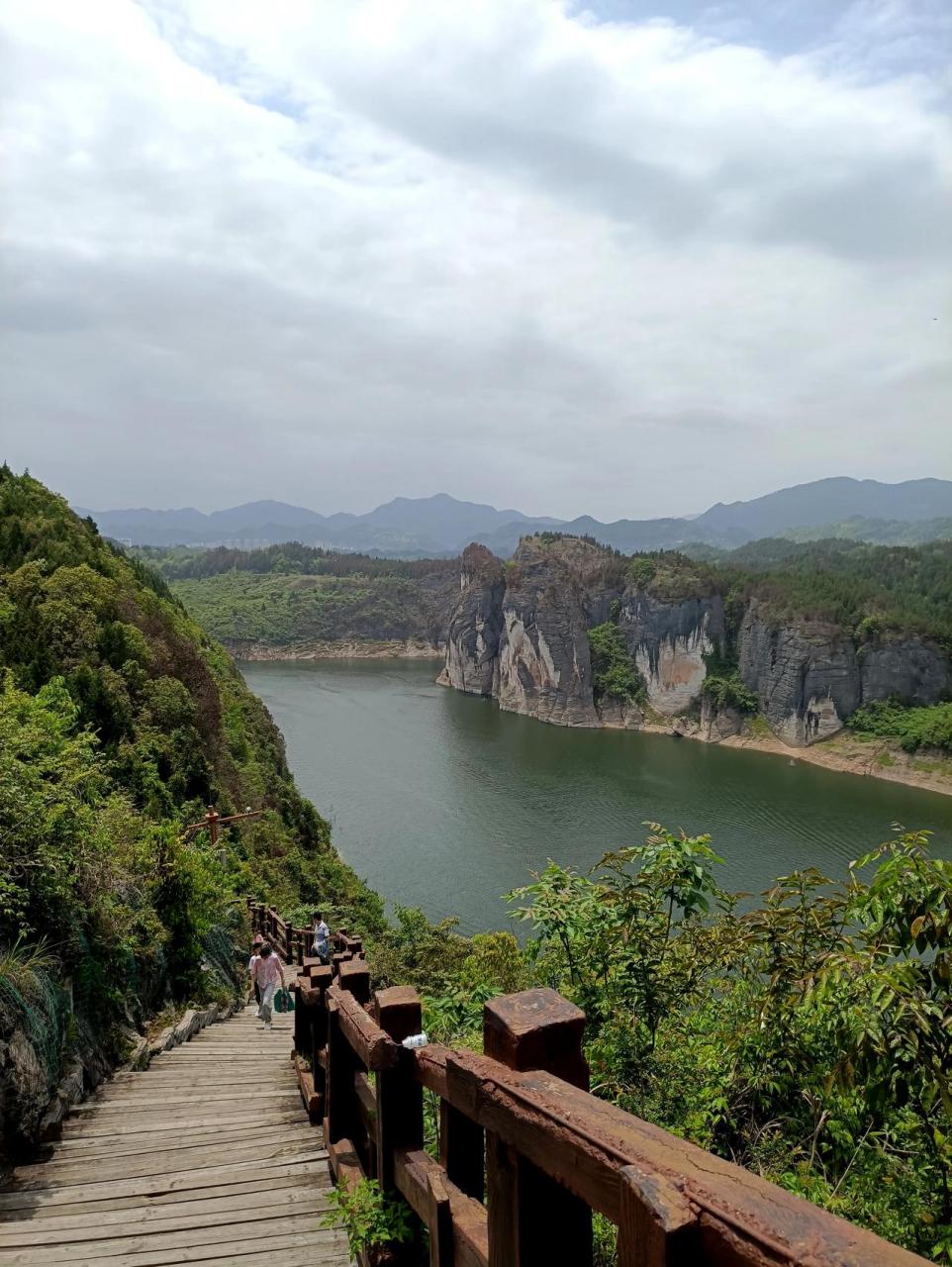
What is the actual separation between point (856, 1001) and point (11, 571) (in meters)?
19.6

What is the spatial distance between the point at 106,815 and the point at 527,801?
37302 mm

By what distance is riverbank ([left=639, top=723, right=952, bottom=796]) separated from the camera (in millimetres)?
54094

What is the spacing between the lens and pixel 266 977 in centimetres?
969

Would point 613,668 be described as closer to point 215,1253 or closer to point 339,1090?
point 339,1090

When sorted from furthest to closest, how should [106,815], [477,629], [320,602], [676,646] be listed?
[320,602]
[477,629]
[676,646]
[106,815]

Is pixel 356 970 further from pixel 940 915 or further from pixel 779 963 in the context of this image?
pixel 940 915

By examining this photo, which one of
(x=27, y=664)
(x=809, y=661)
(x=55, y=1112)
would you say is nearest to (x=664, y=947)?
(x=55, y=1112)

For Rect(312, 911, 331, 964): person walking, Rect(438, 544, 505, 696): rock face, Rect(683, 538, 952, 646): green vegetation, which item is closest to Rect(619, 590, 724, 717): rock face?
Rect(683, 538, 952, 646): green vegetation

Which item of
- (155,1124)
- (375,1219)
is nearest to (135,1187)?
(155,1124)

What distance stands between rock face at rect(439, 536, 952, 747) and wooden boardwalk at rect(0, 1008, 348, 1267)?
2637 inches

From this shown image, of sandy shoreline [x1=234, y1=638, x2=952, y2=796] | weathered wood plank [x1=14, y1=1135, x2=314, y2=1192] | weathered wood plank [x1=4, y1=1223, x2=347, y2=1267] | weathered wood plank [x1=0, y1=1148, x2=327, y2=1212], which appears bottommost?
sandy shoreline [x1=234, y1=638, x2=952, y2=796]

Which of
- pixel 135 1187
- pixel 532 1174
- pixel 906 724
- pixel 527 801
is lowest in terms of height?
pixel 527 801

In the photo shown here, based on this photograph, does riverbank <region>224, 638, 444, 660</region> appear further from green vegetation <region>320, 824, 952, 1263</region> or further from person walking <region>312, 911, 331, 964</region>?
green vegetation <region>320, 824, 952, 1263</region>

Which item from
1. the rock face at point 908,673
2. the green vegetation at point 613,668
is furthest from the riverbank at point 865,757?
the green vegetation at point 613,668
